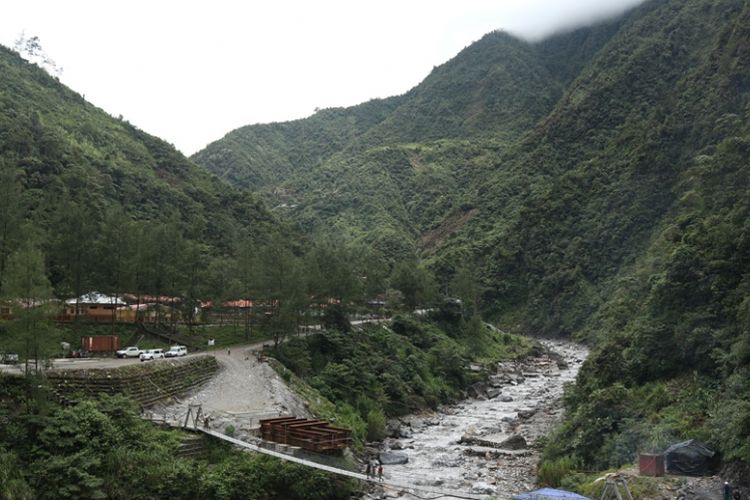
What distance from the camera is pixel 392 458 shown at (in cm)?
3938

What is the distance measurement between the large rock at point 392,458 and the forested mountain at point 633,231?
28.8 feet

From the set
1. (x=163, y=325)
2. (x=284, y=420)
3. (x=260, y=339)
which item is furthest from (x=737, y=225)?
(x=163, y=325)

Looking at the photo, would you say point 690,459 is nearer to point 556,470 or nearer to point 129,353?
point 556,470

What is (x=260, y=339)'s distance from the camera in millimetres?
62250

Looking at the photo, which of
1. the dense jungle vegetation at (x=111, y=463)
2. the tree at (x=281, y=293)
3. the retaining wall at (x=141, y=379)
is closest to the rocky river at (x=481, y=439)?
the dense jungle vegetation at (x=111, y=463)

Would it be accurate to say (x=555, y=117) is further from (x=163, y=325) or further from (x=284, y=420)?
(x=284, y=420)

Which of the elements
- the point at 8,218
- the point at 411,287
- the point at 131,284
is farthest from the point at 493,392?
the point at 8,218

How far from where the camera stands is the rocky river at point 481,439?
114ft

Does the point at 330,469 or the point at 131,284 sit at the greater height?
the point at 131,284

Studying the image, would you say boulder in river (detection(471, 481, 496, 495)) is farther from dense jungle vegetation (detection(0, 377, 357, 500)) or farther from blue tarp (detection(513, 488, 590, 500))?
blue tarp (detection(513, 488, 590, 500))

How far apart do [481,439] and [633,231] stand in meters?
83.0

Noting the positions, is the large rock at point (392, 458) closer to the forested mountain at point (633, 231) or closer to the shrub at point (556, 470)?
the shrub at point (556, 470)

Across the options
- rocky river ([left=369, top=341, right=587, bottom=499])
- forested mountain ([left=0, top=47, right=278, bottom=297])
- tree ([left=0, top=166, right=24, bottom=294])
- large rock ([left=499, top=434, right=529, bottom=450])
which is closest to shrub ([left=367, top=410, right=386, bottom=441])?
rocky river ([left=369, top=341, right=587, bottom=499])

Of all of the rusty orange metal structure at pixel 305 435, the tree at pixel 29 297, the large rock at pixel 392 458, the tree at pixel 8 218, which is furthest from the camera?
the tree at pixel 8 218
